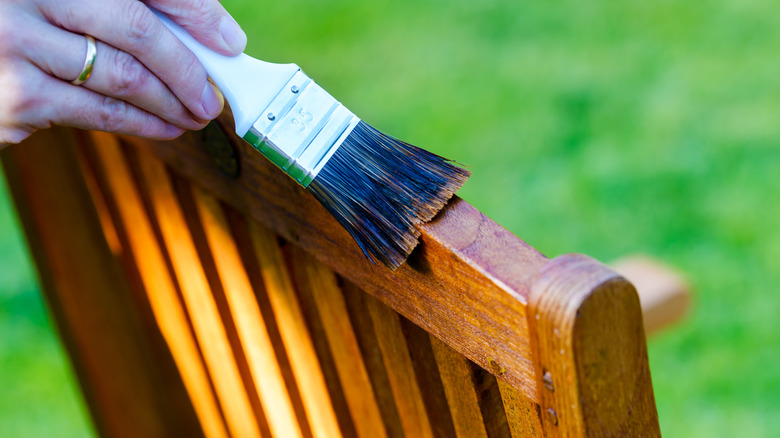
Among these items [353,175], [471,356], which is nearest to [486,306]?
[471,356]

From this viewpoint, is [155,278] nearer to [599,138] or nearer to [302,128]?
[302,128]

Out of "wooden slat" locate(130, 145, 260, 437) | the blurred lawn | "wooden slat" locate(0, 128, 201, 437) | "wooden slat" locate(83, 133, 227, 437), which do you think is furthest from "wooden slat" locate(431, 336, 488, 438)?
the blurred lawn

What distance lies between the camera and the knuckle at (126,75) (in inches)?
31.4

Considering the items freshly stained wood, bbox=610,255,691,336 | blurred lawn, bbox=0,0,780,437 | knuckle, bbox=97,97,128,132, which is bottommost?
knuckle, bbox=97,97,128,132

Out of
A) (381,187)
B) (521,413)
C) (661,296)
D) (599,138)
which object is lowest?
(521,413)

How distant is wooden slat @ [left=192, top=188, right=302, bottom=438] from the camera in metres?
1.13

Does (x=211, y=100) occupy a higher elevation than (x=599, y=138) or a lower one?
lower

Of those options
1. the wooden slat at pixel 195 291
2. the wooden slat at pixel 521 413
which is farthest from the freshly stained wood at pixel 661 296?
the wooden slat at pixel 521 413

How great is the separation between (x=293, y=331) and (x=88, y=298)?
74 cm

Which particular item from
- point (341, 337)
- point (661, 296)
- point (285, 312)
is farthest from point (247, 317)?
point (661, 296)

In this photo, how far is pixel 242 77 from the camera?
800 mm

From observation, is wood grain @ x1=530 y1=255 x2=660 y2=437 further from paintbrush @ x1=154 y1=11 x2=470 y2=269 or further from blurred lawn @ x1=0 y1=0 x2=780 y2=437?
blurred lawn @ x1=0 y1=0 x2=780 y2=437

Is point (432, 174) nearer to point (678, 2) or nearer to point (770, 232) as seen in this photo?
point (770, 232)

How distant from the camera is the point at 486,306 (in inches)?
26.6
